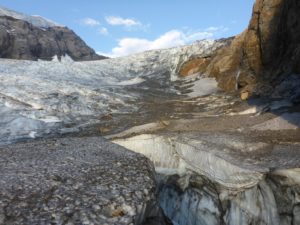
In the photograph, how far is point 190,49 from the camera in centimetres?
3691

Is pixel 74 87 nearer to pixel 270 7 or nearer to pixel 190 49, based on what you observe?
pixel 270 7

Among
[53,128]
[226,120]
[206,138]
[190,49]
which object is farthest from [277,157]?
[190,49]

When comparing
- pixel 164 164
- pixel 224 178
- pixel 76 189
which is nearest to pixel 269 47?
pixel 164 164

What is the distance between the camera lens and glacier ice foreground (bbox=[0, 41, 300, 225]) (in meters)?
5.97

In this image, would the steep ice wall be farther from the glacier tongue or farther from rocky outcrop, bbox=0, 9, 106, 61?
rocky outcrop, bbox=0, 9, 106, 61

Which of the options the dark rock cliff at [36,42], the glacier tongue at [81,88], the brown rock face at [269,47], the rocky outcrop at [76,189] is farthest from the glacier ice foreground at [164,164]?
the dark rock cliff at [36,42]

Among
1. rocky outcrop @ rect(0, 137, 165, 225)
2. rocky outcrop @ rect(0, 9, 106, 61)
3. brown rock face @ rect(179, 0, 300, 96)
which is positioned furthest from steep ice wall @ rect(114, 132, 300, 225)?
rocky outcrop @ rect(0, 9, 106, 61)

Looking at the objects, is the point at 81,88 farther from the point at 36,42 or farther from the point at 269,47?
the point at 36,42

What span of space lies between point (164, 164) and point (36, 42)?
5008 cm

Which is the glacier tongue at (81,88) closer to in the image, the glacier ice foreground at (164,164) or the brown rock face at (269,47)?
the glacier ice foreground at (164,164)

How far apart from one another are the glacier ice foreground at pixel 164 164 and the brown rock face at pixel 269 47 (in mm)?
2213

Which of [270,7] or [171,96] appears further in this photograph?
[171,96]

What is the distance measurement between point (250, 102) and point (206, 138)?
661 centimetres

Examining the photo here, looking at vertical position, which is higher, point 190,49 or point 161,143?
point 190,49
